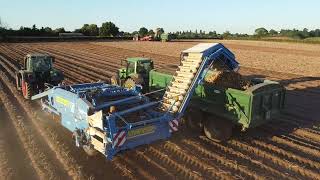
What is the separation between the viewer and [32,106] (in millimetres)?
14312

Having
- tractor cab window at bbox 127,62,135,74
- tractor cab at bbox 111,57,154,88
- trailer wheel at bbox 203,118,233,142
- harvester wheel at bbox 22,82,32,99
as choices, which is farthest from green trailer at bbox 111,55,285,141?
harvester wheel at bbox 22,82,32,99

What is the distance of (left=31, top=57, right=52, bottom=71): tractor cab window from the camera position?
15.7m

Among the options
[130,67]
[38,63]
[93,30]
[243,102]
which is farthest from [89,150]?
[93,30]

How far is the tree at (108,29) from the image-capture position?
→ 89.1m

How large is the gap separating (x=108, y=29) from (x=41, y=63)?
76440 mm

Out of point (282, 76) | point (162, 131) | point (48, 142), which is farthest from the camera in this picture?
point (282, 76)

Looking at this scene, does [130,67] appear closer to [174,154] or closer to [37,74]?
[37,74]

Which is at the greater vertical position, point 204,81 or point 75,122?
point 204,81

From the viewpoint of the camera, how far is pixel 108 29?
90562 millimetres

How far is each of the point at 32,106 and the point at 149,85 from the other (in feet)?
15.8

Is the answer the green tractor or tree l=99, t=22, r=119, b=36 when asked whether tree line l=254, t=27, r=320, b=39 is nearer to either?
tree l=99, t=22, r=119, b=36

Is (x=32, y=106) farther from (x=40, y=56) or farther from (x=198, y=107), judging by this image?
(x=198, y=107)

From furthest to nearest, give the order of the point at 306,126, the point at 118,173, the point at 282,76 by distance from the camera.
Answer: the point at 282,76 < the point at 306,126 < the point at 118,173

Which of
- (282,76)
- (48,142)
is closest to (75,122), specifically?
(48,142)
